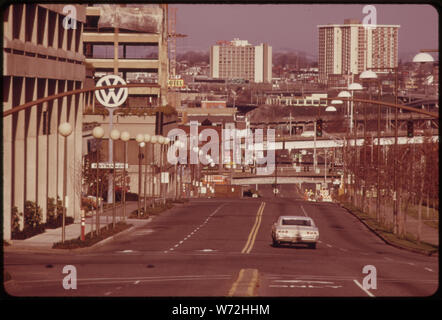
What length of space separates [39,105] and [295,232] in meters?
17.3

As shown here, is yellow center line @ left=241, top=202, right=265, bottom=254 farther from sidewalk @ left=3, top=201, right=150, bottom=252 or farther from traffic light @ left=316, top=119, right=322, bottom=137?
sidewalk @ left=3, top=201, right=150, bottom=252

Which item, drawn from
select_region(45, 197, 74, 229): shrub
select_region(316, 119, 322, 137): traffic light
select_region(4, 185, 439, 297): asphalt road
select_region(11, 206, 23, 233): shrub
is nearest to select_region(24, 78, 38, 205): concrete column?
select_region(11, 206, 23, 233): shrub

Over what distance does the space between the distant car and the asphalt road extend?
57 centimetres

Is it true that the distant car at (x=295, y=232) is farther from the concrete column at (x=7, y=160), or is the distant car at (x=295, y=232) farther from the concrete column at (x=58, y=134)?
the concrete column at (x=58, y=134)

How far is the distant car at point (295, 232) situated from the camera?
44.2 meters

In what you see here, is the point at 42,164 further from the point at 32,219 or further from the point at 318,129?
the point at 318,129

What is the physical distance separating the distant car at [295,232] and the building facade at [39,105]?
1110 cm

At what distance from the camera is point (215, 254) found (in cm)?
3947

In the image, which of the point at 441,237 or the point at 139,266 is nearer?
the point at 441,237

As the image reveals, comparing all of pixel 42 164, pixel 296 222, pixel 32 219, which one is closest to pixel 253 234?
pixel 296 222

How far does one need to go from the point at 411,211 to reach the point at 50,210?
45234 millimetres

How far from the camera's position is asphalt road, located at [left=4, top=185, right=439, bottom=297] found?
78.5 feet
